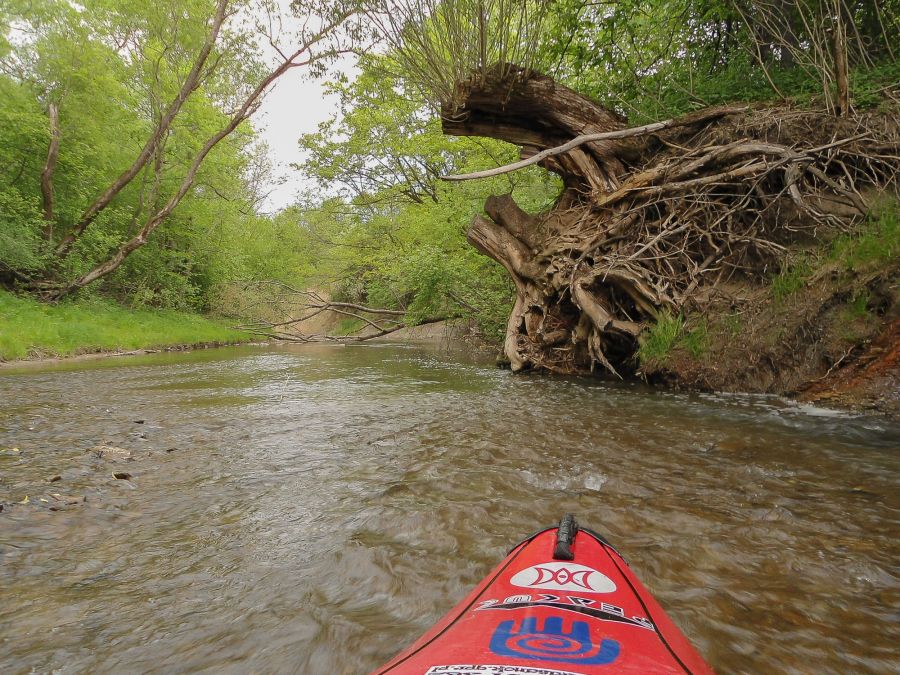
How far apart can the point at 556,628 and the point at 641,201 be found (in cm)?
750

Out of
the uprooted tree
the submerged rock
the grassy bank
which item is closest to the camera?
the submerged rock

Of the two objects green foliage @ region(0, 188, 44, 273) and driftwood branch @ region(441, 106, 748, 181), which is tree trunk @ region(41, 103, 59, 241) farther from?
driftwood branch @ region(441, 106, 748, 181)

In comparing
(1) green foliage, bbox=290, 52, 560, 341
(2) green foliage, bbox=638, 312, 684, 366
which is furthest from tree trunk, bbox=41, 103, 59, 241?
(2) green foliage, bbox=638, 312, 684, 366

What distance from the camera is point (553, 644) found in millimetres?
1219

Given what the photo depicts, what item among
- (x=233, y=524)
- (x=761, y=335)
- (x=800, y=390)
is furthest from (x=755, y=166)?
(x=233, y=524)

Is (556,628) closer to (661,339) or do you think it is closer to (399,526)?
(399,526)

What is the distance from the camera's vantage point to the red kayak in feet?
3.74

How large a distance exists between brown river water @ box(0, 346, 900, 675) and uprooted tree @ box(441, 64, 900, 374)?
2391 millimetres

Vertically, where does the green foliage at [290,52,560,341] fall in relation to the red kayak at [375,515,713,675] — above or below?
above

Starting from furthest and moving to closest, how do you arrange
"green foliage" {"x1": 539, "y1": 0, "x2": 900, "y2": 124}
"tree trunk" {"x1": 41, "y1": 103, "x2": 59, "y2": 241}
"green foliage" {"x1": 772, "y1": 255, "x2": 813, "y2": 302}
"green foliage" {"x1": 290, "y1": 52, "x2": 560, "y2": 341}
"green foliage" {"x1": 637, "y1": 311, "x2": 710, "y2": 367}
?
"tree trunk" {"x1": 41, "y1": 103, "x2": 59, "y2": 241} → "green foliage" {"x1": 290, "y1": 52, "x2": 560, "y2": 341} → "green foliage" {"x1": 539, "y1": 0, "x2": 900, "y2": 124} → "green foliage" {"x1": 637, "y1": 311, "x2": 710, "y2": 367} → "green foliage" {"x1": 772, "y1": 255, "x2": 813, "y2": 302}

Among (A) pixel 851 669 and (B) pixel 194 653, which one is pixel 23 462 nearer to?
(B) pixel 194 653

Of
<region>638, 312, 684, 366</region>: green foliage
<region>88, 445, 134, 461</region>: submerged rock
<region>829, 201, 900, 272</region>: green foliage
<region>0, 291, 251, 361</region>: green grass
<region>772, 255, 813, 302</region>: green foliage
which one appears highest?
<region>829, 201, 900, 272</region>: green foliage

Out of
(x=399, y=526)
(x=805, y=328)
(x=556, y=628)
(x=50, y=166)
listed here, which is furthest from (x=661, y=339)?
(x=50, y=166)

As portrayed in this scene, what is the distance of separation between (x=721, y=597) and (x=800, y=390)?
15.3ft
